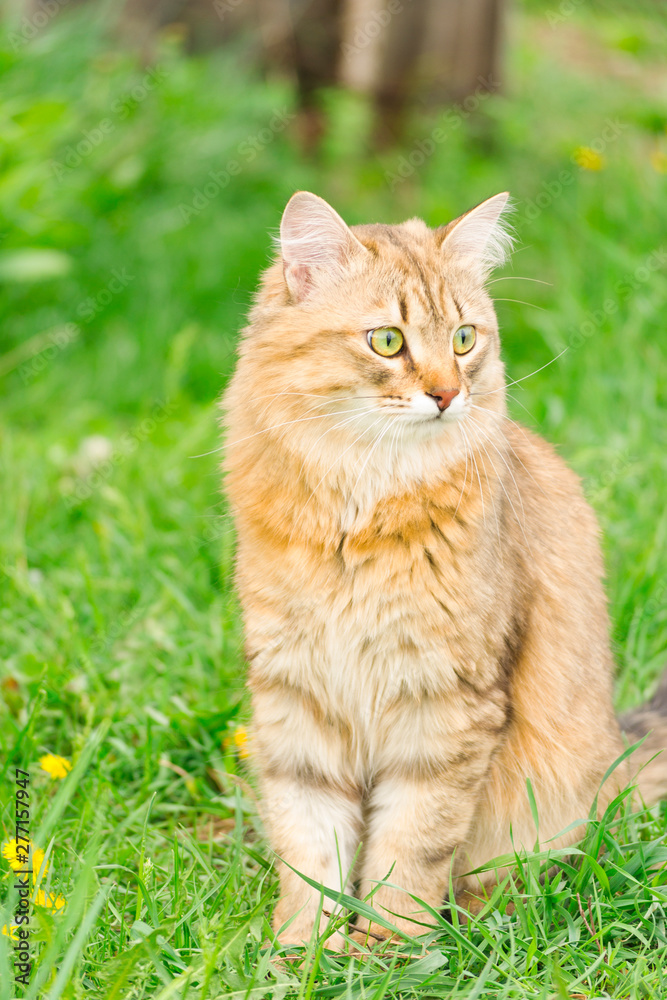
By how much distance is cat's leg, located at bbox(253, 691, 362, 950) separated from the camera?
2238mm

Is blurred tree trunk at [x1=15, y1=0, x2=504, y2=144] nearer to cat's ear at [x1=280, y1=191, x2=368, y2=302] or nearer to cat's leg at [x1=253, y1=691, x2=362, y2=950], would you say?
cat's ear at [x1=280, y1=191, x2=368, y2=302]

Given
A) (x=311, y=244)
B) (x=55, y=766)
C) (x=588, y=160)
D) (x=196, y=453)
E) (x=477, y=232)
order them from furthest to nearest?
(x=588, y=160), (x=196, y=453), (x=55, y=766), (x=477, y=232), (x=311, y=244)

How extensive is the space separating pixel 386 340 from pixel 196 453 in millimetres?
2371

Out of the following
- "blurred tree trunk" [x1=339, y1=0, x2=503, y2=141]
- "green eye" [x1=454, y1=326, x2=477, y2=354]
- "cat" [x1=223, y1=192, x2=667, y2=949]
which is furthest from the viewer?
"blurred tree trunk" [x1=339, y1=0, x2=503, y2=141]

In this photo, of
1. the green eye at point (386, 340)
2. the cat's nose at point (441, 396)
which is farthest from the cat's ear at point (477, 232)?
the cat's nose at point (441, 396)

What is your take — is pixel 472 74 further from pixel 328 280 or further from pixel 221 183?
pixel 328 280

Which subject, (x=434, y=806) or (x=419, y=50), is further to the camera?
(x=419, y=50)

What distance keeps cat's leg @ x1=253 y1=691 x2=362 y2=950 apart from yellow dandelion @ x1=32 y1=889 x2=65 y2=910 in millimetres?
499

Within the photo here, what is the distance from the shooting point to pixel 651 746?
2.65 meters

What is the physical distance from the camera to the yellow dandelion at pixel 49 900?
2057mm

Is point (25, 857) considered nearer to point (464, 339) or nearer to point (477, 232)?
point (464, 339)

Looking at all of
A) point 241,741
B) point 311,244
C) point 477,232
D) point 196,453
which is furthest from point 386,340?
point 196,453

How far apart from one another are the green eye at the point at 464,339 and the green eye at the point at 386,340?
0.55 feet

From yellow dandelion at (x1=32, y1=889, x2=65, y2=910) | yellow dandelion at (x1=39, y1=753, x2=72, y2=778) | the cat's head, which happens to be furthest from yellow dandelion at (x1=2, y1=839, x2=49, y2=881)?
the cat's head
